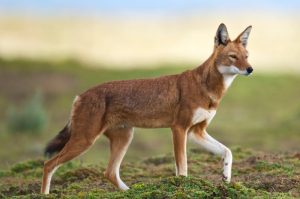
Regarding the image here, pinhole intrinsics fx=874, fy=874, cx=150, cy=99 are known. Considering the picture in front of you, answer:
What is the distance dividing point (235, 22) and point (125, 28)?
26.0 ft

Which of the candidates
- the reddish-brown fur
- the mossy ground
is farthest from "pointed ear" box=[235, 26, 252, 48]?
the mossy ground

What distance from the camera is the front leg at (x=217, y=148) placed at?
1280 centimetres

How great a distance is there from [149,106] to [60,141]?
4.83 ft

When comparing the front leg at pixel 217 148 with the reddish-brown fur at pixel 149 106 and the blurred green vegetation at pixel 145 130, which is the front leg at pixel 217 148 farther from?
the blurred green vegetation at pixel 145 130

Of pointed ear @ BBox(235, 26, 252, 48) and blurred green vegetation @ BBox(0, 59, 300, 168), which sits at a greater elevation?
pointed ear @ BBox(235, 26, 252, 48)

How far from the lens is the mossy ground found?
11.7 m

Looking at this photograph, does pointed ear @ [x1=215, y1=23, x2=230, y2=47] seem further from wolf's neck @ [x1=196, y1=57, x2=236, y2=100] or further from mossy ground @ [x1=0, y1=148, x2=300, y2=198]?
mossy ground @ [x1=0, y1=148, x2=300, y2=198]

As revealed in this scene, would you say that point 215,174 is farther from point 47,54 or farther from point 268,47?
point 268,47

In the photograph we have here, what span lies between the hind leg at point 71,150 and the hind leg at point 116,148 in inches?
23.6

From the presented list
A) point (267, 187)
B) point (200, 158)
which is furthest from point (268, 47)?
point (267, 187)

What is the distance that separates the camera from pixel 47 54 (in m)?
49.4

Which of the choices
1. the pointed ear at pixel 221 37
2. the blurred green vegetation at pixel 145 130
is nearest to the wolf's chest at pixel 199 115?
the pointed ear at pixel 221 37

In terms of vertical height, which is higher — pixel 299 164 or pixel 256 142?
pixel 299 164

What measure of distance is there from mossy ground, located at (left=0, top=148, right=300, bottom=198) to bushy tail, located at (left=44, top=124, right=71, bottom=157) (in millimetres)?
639
